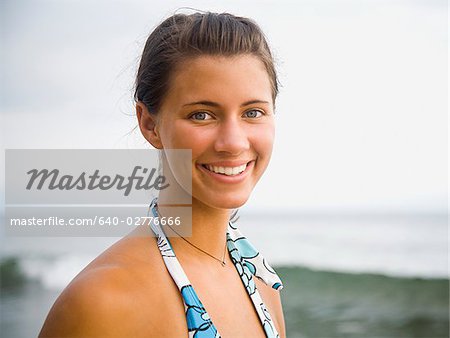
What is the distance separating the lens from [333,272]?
12977 millimetres

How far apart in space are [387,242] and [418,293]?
1.95 m

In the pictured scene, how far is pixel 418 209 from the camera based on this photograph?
1490 cm

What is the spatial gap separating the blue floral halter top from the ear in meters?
0.18

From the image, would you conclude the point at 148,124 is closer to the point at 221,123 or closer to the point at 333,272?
the point at 221,123

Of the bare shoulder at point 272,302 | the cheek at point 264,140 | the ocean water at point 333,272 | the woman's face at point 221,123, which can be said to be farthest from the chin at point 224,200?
the ocean water at point 333,272

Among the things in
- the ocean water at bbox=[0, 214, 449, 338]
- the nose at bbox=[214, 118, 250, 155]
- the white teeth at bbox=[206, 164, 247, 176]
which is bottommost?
the white teeth at bbox=[206, 164, 247, 176]

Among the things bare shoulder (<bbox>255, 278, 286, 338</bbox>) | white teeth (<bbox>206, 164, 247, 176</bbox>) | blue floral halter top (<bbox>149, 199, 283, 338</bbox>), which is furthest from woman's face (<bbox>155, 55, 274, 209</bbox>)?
bare shoulder (<bbox>255, 278, 286, 338</bbox>)

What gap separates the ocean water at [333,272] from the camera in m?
10.8

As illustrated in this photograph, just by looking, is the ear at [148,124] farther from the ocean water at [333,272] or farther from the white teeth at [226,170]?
the ocean water at [333,272]

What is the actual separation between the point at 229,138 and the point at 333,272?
11.8 m

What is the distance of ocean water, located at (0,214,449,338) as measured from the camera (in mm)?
10789

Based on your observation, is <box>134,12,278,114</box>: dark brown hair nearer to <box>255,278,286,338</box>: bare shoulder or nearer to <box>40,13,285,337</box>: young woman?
<box>40,13,285,337</box>: young woman

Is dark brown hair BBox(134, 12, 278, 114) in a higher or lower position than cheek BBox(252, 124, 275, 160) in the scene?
higher

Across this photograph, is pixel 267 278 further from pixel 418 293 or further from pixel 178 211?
pixel 418 293
